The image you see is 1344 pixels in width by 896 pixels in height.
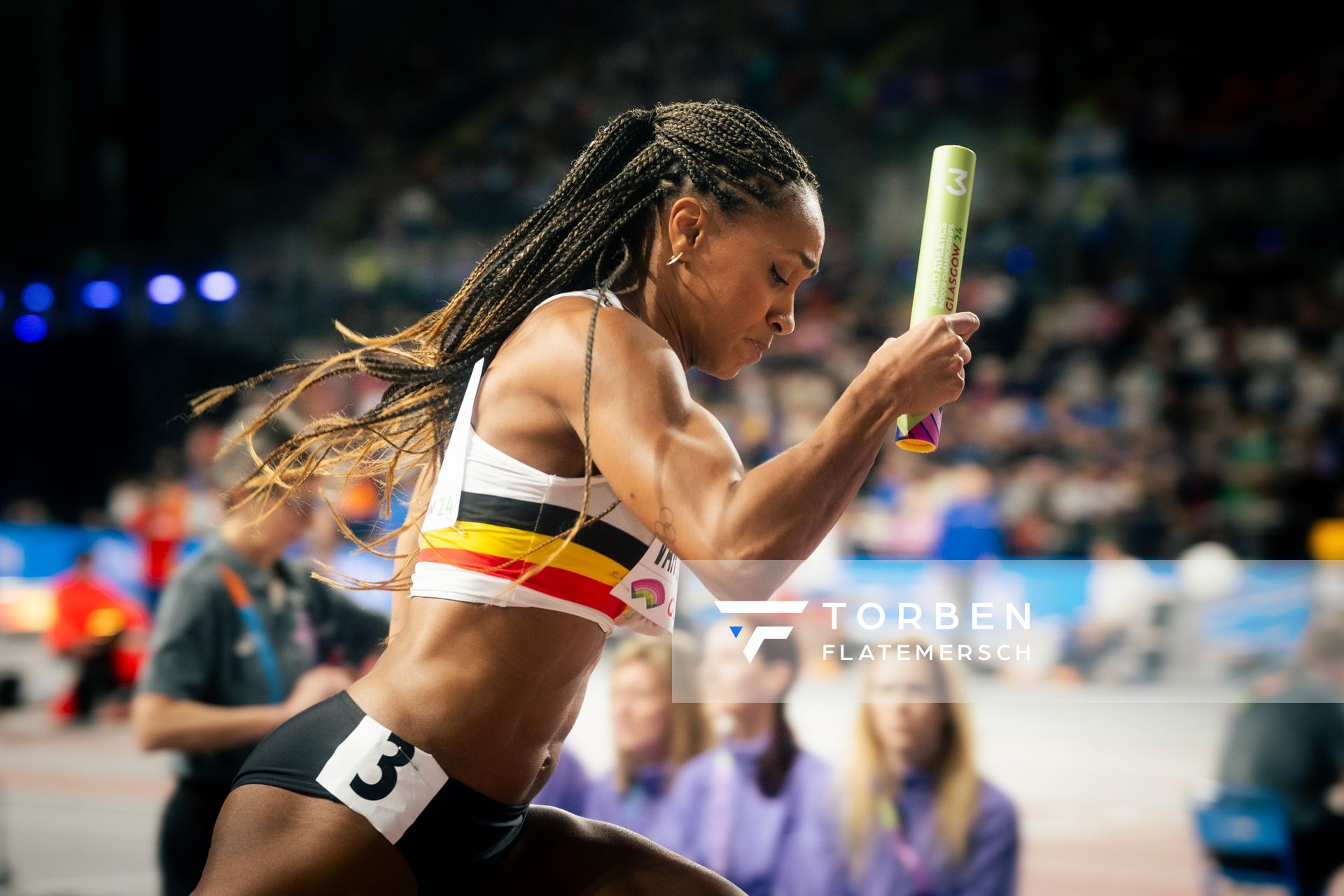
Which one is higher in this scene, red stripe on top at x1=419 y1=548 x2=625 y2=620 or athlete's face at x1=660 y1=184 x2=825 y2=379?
athlete's face at x1=660 y1=184 x2=825 y2=379

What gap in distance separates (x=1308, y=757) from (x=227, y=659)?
9.59 feet

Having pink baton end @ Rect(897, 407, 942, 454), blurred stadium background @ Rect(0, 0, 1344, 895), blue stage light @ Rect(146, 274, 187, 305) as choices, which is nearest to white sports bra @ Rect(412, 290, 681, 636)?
pink baton end @ Rect(897, 407, 942, 454)

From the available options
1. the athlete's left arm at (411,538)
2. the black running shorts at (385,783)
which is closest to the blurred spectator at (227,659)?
the athlete's left arm at (411,538)

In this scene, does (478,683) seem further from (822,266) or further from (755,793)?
(822,266)

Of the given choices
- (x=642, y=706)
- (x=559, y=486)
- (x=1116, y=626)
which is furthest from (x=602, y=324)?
(x=1116, y=626)

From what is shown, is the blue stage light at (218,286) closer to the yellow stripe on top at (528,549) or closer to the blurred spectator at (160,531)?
the blurred spectator at (160,531)

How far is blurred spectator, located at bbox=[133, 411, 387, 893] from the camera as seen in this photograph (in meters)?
3.30

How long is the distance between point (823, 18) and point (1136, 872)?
1235 cm

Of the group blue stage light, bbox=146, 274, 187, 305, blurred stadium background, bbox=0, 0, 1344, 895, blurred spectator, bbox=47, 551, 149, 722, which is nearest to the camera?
blurred stadium background, bbox=0, 0, 1344, 895

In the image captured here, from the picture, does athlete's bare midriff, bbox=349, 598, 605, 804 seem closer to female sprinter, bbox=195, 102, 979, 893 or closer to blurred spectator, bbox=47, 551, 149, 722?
female sprinter, bbox=195, 102, 979, 893

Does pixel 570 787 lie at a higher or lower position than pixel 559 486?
lower

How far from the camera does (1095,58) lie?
13062mm

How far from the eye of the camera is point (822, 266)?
1405cm

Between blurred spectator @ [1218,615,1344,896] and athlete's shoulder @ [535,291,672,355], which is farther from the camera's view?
blurred spectator @ [1218,615,1344,896]
